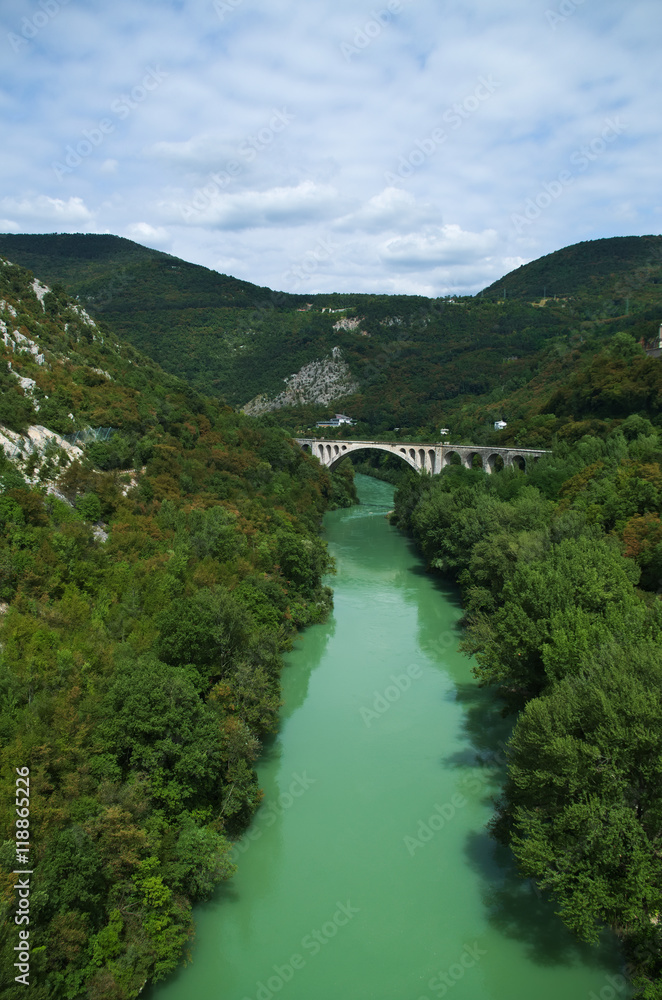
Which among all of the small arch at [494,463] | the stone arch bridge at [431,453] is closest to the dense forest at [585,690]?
the stone arch bridge at [431,453]

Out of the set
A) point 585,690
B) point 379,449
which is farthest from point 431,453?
point 585,690

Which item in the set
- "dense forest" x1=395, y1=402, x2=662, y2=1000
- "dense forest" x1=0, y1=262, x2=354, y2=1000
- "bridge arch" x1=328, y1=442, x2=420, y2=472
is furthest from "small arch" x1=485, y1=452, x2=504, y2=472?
"dense forest" x1=0, y1=262, x2=354, y2=1000

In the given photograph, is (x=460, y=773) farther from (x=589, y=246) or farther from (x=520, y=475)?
(x=589, y=246)

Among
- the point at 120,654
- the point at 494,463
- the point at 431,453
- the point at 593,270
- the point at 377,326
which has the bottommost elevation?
the point at 120,654

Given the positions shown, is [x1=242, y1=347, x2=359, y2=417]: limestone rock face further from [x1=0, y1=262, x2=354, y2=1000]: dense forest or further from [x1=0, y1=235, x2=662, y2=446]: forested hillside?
[x1=0, y1=262, x2=354, y2=1000]: dense forest

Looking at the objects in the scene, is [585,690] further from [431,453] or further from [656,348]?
[431,453]

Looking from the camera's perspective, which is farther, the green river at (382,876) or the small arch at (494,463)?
the small arch at (494,463)

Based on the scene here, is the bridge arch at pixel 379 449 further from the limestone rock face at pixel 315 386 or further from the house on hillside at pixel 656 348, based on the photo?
the limestone rock face at pixel 315 386
